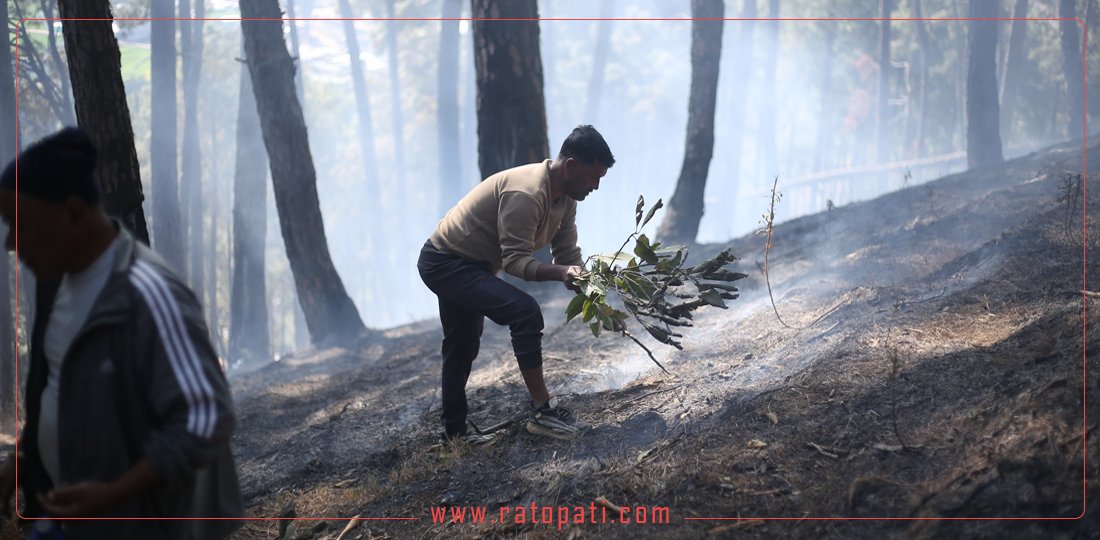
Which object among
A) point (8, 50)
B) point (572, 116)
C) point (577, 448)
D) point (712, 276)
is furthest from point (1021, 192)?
point (572, 116)

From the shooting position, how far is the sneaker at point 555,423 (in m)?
5.09

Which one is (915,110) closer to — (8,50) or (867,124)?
(867,124)

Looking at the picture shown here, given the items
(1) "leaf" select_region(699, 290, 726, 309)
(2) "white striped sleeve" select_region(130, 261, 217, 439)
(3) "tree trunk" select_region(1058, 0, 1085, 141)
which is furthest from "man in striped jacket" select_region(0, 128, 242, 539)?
(3) "tree trunk" select_region(1058, 0, 1085, 141)

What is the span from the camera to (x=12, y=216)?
2203 mm

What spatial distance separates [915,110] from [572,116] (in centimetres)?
2350

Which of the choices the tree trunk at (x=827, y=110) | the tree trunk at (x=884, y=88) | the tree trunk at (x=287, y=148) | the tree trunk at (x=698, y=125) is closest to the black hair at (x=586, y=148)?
the tree trunk at (x=287, y=148)

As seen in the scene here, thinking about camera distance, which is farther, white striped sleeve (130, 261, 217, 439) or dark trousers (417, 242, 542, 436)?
dark trousers (417, 242, 542, 436)

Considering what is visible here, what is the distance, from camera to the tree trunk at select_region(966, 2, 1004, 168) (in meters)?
15.7

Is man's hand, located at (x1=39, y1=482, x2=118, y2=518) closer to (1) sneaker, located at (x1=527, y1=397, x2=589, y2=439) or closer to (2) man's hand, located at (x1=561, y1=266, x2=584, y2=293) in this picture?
(2) man's hand, located at (x1=561, y1=266, x2=584, y2=293)

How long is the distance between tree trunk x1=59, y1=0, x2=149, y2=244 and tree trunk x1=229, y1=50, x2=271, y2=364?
43.0 ft

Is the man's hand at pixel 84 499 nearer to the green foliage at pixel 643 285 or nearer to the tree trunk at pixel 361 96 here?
the green foliage at pixel 643 285

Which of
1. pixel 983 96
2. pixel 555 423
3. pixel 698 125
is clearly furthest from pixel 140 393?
pixel 983 96

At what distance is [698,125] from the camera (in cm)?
1319

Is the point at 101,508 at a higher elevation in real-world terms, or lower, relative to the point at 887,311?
higher
